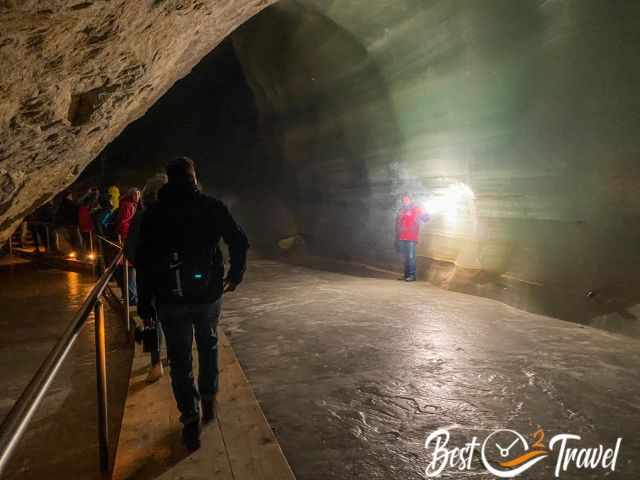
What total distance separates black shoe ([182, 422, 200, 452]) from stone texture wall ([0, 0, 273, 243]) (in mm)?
2794

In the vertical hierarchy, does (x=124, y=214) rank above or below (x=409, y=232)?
above

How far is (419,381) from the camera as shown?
13.8 ft

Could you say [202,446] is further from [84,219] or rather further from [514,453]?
[84,219]

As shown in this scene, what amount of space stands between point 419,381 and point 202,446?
216 cm

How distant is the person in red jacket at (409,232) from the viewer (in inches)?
383

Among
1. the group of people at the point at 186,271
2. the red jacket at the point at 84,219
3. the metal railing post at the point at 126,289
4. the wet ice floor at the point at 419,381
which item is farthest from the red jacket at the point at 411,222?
the red jacket at the point at 84,219

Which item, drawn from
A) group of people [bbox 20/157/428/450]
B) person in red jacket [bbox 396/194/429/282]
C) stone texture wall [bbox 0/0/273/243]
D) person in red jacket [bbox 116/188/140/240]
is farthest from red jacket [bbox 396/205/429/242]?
group of people [bbox 20/157/428/450]

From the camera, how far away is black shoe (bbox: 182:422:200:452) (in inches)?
111

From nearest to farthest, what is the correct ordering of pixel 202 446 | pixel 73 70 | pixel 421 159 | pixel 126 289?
1. pixel 202 446
2. pixel 73 70
3. pixel 126 289
4. pixel 421 159

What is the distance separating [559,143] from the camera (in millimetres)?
6699

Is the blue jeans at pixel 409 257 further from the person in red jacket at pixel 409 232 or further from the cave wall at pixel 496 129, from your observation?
the cave wall at pixel 496 129

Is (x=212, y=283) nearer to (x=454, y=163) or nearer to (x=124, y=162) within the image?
(x=454, y=163)

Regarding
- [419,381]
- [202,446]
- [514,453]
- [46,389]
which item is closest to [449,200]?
[419,381]

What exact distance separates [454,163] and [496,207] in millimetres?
1393
